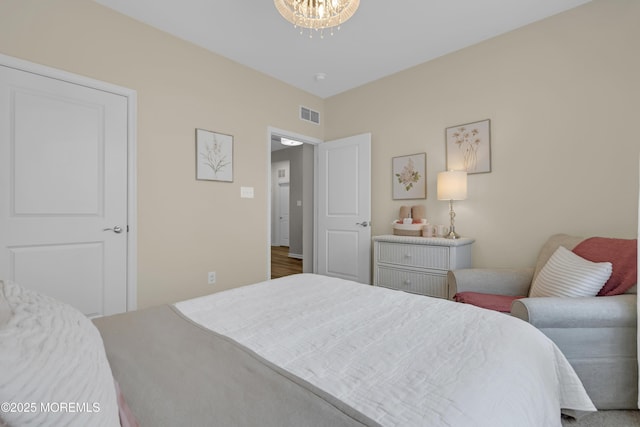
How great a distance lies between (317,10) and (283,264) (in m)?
4.64

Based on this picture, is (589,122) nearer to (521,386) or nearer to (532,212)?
(532,212)

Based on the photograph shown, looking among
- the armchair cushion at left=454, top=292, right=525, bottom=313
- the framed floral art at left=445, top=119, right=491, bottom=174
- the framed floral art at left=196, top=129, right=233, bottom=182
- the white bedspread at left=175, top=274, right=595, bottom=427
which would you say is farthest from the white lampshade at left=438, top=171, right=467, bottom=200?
the framed floral art at left=196, top=129, right=233, bottom=182

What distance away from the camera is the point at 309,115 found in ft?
13.3

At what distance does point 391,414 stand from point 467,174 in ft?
9.16

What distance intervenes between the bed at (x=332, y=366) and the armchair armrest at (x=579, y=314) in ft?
1.26

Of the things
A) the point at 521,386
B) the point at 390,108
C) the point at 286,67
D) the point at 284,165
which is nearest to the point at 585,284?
the point at 521,386

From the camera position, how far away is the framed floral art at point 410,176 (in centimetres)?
327

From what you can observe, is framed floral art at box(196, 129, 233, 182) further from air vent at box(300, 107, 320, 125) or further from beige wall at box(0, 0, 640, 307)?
air vent at box(300, 107, 320, 125)

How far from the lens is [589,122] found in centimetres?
234

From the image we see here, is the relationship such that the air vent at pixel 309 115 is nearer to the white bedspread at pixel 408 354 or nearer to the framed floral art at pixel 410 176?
the framed floral art at pixel 410 176

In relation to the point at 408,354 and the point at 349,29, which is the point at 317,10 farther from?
the point at 408,354

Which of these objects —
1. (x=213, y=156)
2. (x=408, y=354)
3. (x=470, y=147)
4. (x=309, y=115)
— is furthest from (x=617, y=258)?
(x=309, y=115)

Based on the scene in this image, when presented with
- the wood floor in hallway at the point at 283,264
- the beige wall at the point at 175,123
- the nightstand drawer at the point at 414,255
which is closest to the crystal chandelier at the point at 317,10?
the beige wall at the point at 175,123

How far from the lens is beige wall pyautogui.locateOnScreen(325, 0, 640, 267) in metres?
2.22
